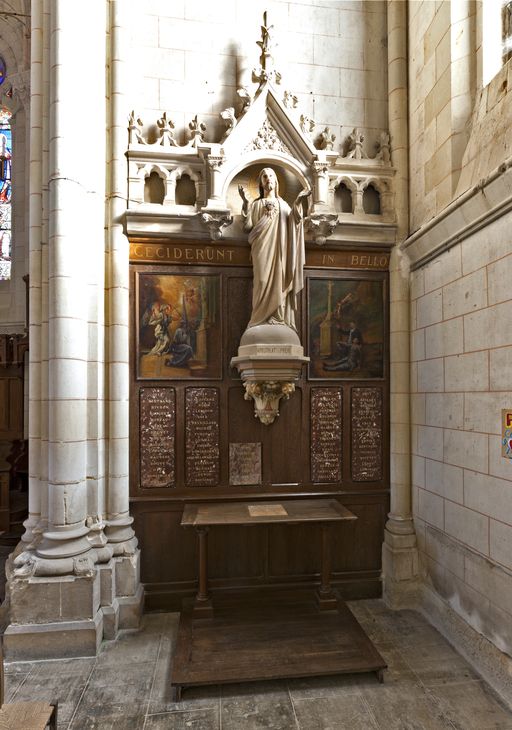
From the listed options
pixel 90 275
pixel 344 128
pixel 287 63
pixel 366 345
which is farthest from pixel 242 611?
pixel 287 63

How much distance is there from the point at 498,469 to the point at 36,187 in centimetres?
491

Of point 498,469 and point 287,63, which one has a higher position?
point 287,63

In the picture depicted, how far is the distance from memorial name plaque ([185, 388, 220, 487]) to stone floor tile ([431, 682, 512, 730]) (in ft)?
8.93

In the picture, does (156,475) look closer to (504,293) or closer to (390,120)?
(504,293)

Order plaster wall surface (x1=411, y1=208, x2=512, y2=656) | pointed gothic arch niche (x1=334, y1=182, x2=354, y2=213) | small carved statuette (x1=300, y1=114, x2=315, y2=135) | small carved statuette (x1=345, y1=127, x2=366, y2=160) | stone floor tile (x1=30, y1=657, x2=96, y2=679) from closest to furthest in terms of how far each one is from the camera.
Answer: plaster wall surface (x1=411, y1=208, x2=512, y2=656), stone floor tile (x1=30, y1=657, x2=96, y2=679), small carved statuette (x1=300, y1=114, x2=315, y2=135), small carved statuette (x1=345, y1=127, x2=366, y2=160), pointed gothic arch niche (x1=334, y1=182, x2=354, y2=213)

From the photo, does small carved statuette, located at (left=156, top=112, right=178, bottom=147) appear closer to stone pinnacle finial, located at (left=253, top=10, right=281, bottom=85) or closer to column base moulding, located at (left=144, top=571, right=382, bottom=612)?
stone pinnacle finial, located at (left=253, top=10, right=281, bottom=85)

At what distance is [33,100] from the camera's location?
4.54 m

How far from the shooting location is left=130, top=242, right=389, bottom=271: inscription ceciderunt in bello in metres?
4.97

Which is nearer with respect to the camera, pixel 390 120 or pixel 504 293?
pixel 504 293

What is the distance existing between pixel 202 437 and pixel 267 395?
2.80 ft

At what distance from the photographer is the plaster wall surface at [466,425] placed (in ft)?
12.1

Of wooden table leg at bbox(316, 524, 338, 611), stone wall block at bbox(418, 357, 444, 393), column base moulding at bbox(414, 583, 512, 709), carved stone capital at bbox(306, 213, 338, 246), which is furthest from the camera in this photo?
carved stone capital at bbox(306, 213, 338, 246)

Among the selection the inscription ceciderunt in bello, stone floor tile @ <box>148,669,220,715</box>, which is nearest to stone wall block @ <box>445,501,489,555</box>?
stone floor tile @ <box>148,669,220,715</box>

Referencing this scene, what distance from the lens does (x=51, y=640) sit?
4016 mm
